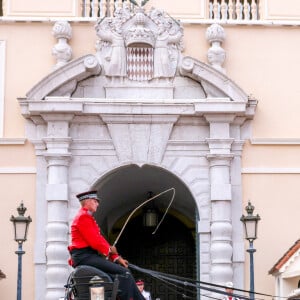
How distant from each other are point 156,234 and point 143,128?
543 centimetres

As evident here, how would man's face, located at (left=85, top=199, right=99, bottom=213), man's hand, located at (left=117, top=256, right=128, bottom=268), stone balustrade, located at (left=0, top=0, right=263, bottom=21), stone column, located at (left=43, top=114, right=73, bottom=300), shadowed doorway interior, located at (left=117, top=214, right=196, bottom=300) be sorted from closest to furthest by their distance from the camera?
man's hand, located at (left=117, top=256, right=128, bottom=268), man's face, located at (left=85, top=199, right=99, bottom=213), stone column, located at (left=43, top=114, right=73, bottom=300), stone balustrade, located at (left=0, top=0, right=263, bottom=21), shadowed doorway interior, located at (left=117, top=214, right=196, bottom=300)

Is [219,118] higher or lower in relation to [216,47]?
lower

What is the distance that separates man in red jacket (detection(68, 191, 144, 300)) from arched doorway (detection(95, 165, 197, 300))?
9.89m

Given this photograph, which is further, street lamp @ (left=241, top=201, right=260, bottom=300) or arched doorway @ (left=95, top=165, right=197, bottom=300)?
arched doorway @ (left=95, top=165, right=197, bottom=300)

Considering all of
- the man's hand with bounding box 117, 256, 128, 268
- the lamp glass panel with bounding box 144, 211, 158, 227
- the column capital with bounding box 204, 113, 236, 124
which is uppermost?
the column capital with bounding box 204, 113, 236, 124

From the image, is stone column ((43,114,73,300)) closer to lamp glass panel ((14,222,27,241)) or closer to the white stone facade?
the white stone facade

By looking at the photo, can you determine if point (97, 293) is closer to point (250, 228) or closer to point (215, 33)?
point (250, 228)

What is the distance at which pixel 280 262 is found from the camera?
17.9 m

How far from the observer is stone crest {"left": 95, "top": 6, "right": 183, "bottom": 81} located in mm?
18797

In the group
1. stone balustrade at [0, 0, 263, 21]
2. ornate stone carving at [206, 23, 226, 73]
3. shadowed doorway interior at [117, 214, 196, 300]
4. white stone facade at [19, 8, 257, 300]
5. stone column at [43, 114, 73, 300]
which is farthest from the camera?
shadowed doorway interior at [117, 214, 196, 300]

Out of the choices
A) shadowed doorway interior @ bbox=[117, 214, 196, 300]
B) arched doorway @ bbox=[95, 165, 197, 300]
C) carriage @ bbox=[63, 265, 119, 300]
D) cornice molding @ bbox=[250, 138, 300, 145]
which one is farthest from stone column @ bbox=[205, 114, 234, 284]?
carriage @ bbox=[63, 265, 119, 300]

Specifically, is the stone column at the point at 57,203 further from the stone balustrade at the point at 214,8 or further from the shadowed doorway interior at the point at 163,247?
the shadowed doorway interior at the point at 163,247

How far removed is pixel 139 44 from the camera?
18844 mm

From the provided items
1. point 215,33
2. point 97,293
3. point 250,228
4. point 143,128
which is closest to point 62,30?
point 143,128
